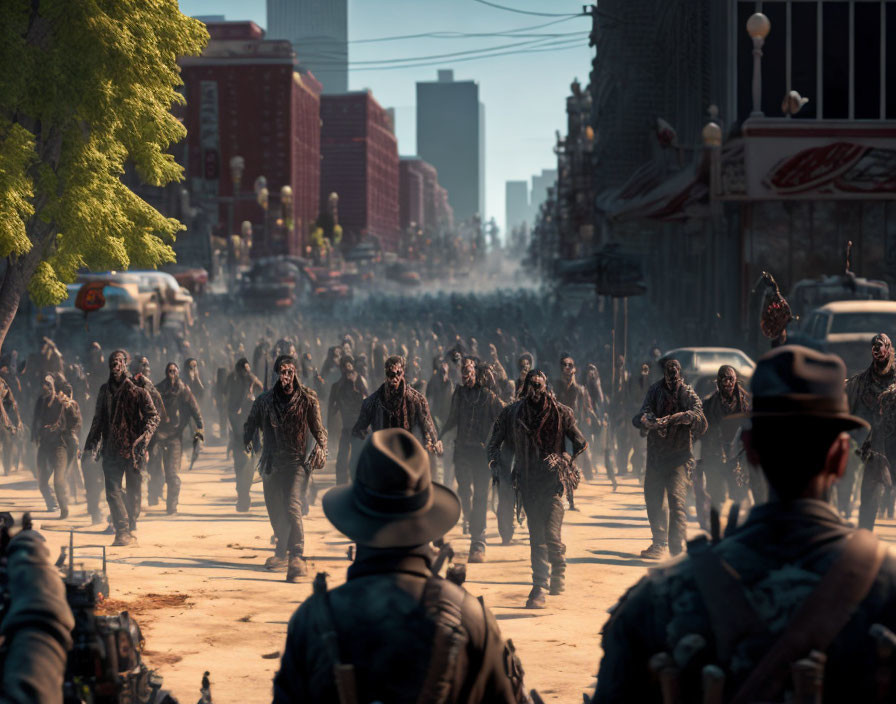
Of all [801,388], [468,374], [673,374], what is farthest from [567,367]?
[801,388]

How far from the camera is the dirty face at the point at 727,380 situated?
13.6 metres

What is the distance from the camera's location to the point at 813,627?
2.76 meters

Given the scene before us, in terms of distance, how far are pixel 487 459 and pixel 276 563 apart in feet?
7.44

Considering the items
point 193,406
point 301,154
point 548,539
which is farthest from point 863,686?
point 301,154

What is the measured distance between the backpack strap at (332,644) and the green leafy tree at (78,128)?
1283 cm

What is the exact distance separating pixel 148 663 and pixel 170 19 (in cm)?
986

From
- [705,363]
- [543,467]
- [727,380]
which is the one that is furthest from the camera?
[705,363]

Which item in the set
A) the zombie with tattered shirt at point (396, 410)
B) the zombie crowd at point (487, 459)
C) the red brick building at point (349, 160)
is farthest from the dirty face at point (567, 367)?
the red brick building at point (349, 160)

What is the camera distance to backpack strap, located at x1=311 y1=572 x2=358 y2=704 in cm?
329

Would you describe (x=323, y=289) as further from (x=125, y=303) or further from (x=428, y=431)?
(x=428, y=431)

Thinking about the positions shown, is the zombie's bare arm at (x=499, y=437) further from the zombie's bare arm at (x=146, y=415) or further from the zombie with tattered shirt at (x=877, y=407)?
the zombie's bare arm at (x=146, y=415)

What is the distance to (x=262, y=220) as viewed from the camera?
113 meters

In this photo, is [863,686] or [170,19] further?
[170,19]

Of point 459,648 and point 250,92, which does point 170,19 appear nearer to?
point 459,648
